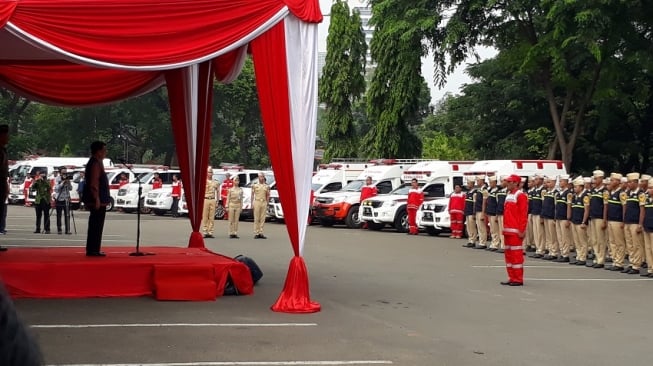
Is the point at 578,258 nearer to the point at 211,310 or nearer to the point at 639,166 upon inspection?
the point at 211,310

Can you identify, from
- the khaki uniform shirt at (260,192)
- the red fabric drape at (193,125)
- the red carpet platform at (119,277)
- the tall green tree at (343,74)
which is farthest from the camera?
the tall green tree at (343,74)

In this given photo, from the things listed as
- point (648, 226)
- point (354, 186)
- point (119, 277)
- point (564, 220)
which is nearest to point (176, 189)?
point (354, 186)

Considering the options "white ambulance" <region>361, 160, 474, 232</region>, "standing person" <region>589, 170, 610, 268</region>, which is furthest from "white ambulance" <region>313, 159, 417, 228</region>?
"standing person" <region>589, 170, 610, 268</region>

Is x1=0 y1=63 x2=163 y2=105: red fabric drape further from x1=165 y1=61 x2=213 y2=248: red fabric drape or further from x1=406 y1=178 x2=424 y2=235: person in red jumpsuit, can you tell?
x1=406 y1=178 x2=424 y2=235: person in red jumpsuit

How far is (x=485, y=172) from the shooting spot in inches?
944

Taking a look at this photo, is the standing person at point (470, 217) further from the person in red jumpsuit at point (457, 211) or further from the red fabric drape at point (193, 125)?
the red fabric drape at point (193, 125)

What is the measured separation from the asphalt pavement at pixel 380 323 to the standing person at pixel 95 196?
1.66 meters

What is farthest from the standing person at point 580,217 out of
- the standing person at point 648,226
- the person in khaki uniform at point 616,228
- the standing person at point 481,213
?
the standing person at point 481,213

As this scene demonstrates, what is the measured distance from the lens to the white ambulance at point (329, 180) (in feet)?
96.4

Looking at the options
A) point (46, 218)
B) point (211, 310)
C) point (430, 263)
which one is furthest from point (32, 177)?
point (211, 310)

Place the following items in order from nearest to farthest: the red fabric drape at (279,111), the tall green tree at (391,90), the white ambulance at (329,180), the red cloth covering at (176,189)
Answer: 1. the red fabric drape at (279,111)
2. the white ambulance at (329,180)
3. the tall green tree at (391,90)
4. the red cloth covering at (176,189)

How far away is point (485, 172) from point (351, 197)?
559 cm

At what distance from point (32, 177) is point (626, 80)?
83.0ft

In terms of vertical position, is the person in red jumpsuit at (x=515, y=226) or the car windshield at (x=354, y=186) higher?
the car windshield at (x=354, y=186)
